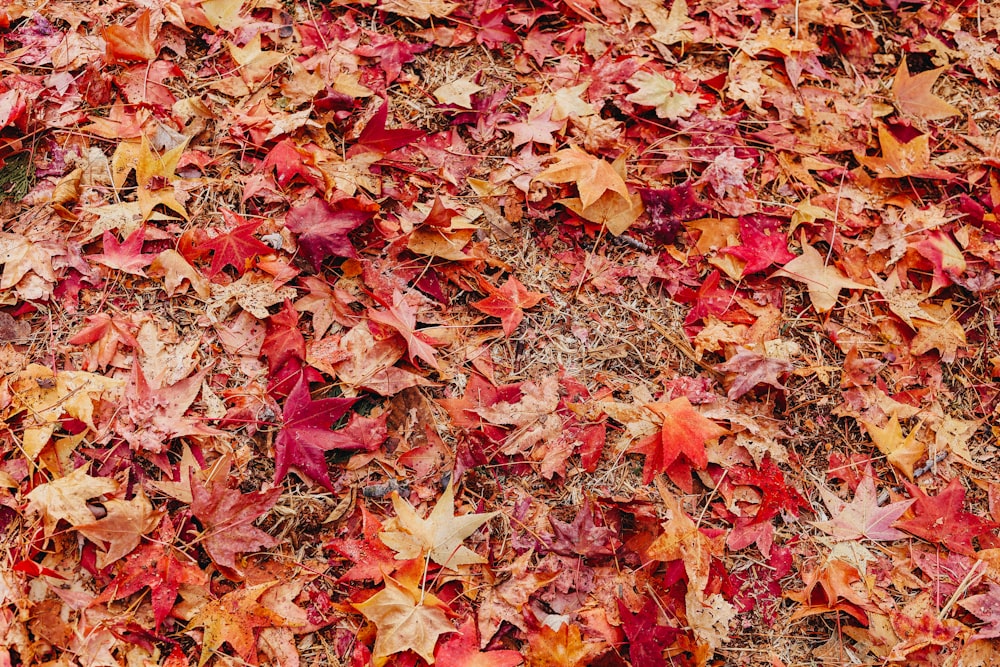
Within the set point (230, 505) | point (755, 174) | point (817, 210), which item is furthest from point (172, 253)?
point (817, 210)

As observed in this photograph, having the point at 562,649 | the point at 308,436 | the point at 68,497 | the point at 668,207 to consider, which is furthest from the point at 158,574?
the point at 668,207

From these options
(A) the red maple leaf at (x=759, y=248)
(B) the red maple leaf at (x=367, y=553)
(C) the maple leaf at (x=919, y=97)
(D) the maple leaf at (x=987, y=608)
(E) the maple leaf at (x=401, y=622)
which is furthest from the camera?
(C) the maple leaf at (x=919, y=97)

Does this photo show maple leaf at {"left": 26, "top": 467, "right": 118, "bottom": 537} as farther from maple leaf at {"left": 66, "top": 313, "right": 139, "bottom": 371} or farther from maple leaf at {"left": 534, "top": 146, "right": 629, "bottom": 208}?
maple leaf at {"left": 534, "top": 146, "right": 629, "bottom": 208}

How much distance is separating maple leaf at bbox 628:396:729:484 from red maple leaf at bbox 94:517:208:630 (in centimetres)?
119

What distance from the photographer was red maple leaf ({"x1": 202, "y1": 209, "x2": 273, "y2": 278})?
77.3 inches

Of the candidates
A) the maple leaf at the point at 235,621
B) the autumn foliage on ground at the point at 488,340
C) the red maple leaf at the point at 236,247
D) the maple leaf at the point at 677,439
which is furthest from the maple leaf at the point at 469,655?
the red maple leaf at the point at 236,247

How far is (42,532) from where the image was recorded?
1683mm

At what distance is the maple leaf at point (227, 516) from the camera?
1.70 m

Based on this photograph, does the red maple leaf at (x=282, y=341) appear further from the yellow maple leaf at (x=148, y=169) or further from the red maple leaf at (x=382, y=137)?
the red maple leaf at (x=382, y=137)

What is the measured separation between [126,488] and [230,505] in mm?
267

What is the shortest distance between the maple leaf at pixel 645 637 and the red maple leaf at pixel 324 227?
1.24 metres

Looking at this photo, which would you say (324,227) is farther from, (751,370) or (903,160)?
(903,160)

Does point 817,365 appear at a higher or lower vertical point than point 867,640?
higher

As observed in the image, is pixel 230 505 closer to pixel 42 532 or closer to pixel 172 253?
pixel 42 532
